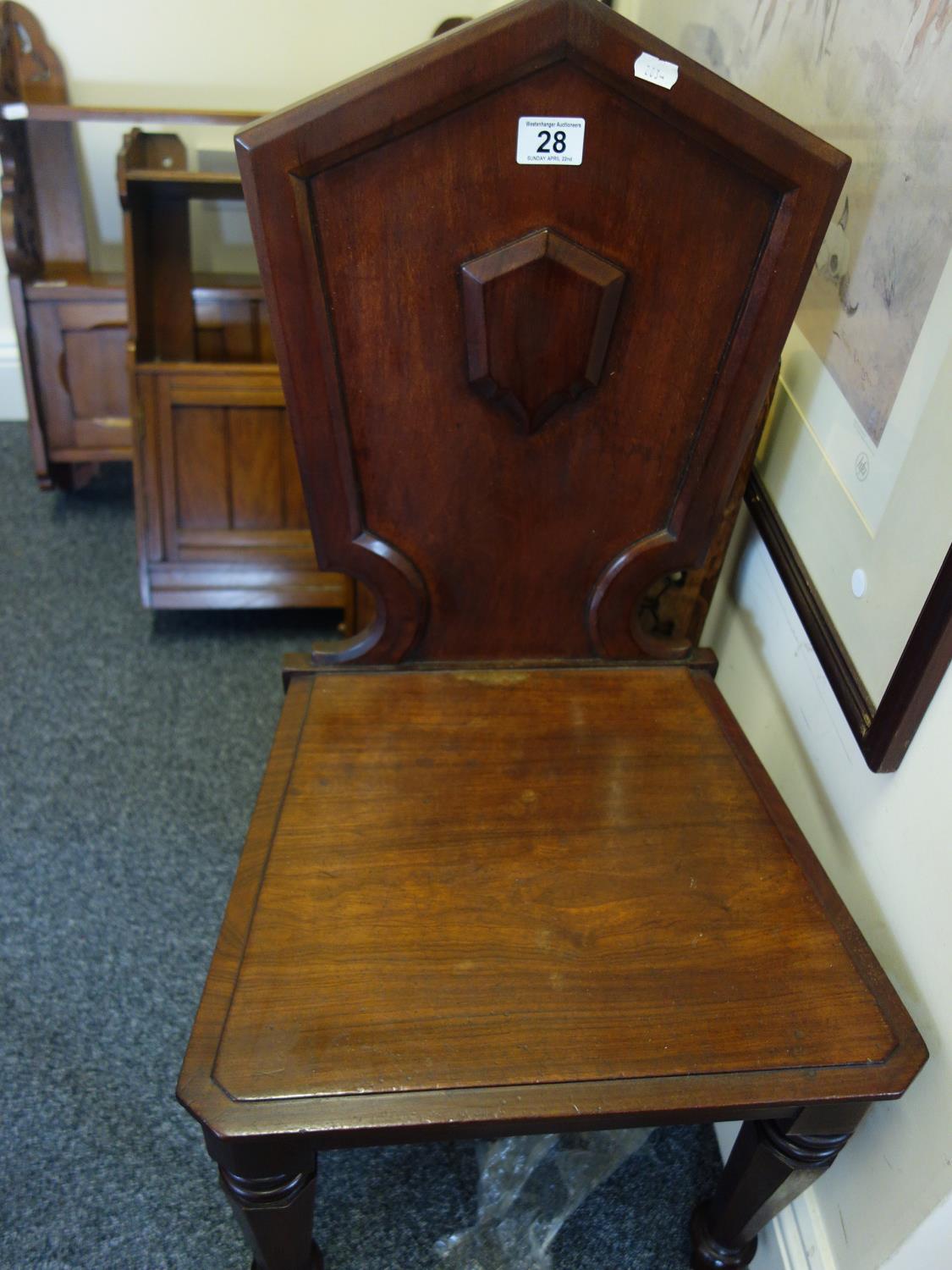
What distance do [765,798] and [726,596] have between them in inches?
15.1

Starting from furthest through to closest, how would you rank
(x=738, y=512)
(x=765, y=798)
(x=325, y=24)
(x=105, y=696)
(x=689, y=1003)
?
(x=325, y=24) < (x=105, y=696) < (x=738, y=512) < (x=765, y=798) < (x=689, y=1003)

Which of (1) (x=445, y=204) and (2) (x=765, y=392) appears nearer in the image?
(1) (x=445, y=204)

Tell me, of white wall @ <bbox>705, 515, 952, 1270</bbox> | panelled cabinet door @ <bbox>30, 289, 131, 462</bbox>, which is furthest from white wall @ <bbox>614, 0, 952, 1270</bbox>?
panelled cabinet door @ <bbox>30, 289, 131, 462</bbox>

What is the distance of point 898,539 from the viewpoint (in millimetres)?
767

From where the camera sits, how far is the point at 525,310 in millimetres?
825

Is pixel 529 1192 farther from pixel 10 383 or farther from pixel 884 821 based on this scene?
pixel 10 383

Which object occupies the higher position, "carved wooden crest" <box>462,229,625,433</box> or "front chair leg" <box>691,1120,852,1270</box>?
"carved wooden crest" <box>462,229,625,433</box>

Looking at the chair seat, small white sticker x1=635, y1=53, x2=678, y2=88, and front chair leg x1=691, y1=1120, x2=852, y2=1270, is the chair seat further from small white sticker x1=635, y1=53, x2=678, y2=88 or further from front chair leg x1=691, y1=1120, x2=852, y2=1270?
small white sticker x1=635, y1=53, x2=678, y2=88

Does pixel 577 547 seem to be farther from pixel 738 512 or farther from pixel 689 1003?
pixel 689 1003

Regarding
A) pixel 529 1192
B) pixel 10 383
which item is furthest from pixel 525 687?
pixel 10 383

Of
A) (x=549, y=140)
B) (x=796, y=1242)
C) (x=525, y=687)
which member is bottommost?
(x=796, y=1242)

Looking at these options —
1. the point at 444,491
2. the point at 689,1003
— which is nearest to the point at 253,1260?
the point at 689,1003

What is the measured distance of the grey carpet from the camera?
1.02 m

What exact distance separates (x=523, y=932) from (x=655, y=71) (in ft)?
2.14
